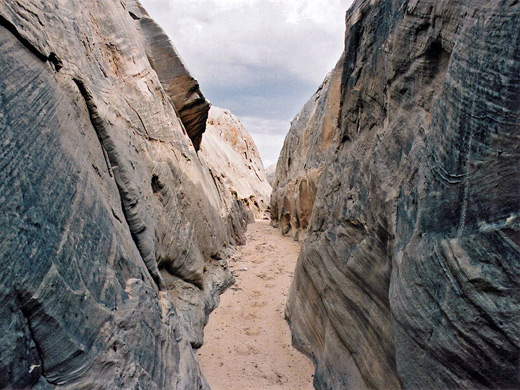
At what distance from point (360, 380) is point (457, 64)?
3.18 m

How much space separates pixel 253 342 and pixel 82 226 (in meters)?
3.77

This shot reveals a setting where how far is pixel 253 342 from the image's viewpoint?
18.0 ft

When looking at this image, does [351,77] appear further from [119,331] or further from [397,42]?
[119,331]

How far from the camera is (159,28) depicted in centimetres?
863

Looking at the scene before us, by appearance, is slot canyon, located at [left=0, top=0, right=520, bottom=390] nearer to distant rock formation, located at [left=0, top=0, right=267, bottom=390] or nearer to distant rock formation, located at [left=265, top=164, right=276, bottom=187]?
→ distant rock formation, located at [left=0, top=0, right=267, bottom=390]

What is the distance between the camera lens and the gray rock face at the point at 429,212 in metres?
1.95

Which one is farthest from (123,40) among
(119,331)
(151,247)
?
(119,331)

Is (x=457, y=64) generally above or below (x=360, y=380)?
above

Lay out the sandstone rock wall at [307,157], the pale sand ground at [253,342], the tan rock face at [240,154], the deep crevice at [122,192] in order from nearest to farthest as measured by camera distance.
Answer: the deep crevice at [122,192] < the pale sand ground at [253,342] < the sandstone rock wall at [307,157] < the tan rock face at [240,154]

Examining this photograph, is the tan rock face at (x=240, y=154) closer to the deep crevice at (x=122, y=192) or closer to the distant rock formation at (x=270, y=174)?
the distant rock formation at (x=270, y=174)

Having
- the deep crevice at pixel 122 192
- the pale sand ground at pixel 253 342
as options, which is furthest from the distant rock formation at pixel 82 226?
the pale sand ground at pixel 253 342

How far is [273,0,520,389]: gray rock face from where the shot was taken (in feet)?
6.39

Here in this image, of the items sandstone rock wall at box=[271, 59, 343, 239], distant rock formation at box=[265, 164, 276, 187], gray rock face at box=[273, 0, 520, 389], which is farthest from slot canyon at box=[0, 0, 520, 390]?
distant rock formation at box=[265, 164, 276, 187]

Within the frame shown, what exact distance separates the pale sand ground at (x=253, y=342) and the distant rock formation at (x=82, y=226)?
0.39 meters
